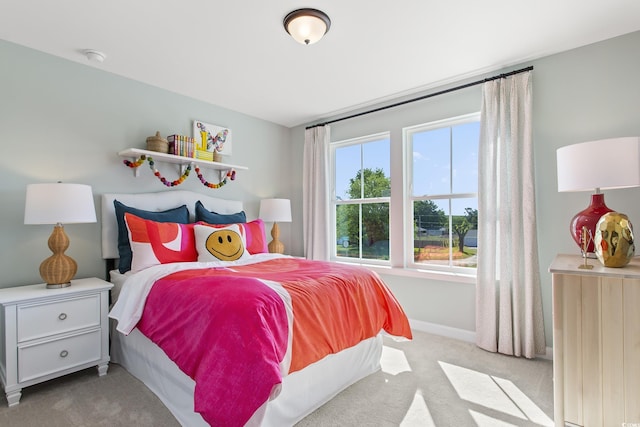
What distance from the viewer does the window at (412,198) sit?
10.2ft

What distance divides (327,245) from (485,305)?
1850 millimetres

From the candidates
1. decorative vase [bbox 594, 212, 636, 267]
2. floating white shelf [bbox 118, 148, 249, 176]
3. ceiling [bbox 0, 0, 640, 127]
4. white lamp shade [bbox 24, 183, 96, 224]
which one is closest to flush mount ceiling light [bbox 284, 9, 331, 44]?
ceiling [bbox 0, 0, 640, 127]

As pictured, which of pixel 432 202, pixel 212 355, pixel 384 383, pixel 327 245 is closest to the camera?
pixel 212 355

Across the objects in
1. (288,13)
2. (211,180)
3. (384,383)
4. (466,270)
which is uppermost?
(288,13)

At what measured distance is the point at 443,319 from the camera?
10.2ft

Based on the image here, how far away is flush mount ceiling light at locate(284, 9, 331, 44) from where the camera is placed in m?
1.96

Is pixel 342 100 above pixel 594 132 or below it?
above

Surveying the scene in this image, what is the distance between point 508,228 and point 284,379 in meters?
2.17

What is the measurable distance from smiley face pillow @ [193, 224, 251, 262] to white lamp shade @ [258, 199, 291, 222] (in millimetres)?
929

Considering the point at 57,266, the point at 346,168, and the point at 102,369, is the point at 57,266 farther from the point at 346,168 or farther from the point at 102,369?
the point at 346,168

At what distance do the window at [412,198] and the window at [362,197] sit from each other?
0.04ft

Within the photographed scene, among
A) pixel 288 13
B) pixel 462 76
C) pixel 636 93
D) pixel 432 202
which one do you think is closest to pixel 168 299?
pixel 288 13

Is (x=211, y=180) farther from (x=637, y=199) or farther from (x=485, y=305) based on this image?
(x=637, y=199)

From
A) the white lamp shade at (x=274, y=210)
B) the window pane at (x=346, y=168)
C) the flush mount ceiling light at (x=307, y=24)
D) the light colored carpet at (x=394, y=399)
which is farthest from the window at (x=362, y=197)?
the flush mount ceiling light at (x=307, y=24)
